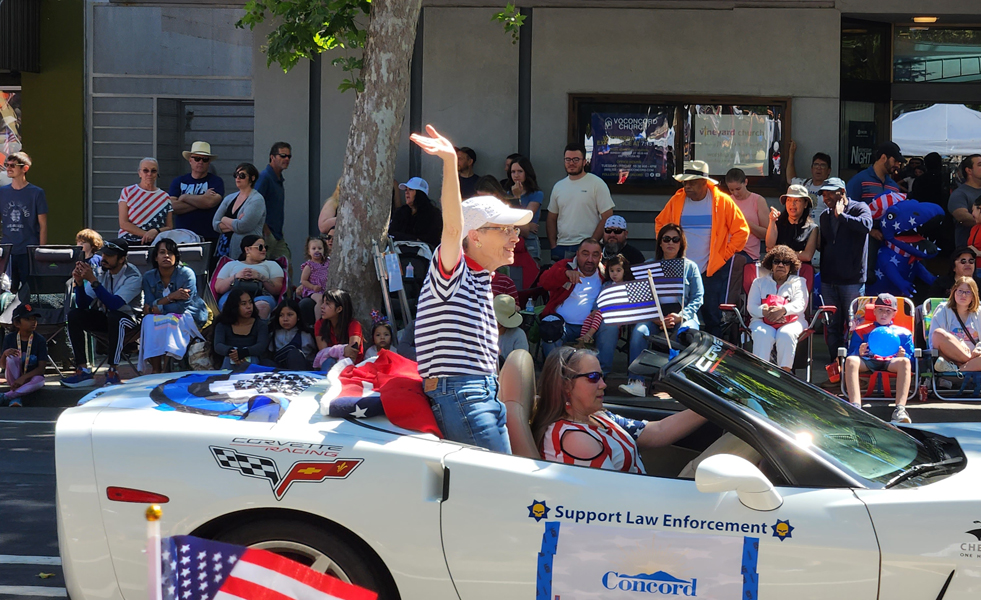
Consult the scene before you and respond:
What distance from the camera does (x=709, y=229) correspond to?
33.8ft

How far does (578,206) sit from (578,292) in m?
1.67

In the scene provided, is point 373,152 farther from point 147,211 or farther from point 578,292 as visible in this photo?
point 147,211

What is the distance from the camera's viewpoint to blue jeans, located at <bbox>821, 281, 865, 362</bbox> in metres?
10.1

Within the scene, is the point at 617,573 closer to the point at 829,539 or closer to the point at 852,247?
the point at 829,539

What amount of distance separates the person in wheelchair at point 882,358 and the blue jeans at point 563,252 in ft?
9.79

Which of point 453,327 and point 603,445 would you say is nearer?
point 453,327

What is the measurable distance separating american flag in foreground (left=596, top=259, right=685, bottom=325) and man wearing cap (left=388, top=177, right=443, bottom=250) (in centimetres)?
294

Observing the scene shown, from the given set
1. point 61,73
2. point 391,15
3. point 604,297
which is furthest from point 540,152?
point 61,73

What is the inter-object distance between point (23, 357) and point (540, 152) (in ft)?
20.7

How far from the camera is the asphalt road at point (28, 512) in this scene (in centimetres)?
484

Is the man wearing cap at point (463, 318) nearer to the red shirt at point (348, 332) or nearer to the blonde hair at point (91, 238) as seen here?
the red shirt at point (348, 332)

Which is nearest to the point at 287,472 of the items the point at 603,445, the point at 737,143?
the point at 603,445

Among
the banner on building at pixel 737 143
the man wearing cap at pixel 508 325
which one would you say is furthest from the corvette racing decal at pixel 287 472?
the banner on building at pixel 737 143

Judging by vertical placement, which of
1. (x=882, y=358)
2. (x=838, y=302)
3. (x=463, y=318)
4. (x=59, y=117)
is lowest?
(x=882, y=358)
